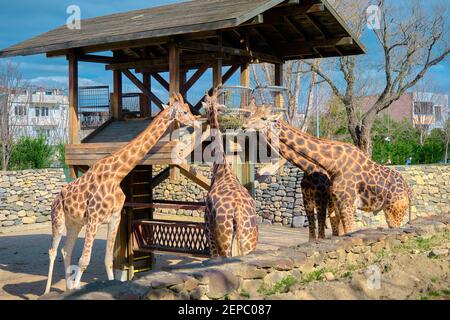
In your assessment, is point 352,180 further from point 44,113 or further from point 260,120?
point 44,113

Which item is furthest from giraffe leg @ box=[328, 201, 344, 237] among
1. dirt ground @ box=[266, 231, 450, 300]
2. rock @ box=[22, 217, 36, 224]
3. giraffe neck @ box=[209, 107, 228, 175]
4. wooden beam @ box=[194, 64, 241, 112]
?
rock @ box=[22, 217, 36, 224]

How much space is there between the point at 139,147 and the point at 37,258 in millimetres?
7173

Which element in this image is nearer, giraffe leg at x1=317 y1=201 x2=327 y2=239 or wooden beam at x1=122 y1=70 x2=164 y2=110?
giraffe leg at x1=317 y1=201 x2=327 y2=239

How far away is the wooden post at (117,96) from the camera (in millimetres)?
12875

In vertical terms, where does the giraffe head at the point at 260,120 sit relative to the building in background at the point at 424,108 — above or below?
below

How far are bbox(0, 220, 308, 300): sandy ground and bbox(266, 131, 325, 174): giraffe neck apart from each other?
4.31m

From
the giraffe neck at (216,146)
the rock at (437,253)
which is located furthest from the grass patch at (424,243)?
the giraffe neck at (216,146)

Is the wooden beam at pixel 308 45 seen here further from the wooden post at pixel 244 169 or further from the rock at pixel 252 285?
the rock at pixel 252 285

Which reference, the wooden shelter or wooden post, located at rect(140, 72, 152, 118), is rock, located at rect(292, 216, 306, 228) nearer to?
the wooden shelter

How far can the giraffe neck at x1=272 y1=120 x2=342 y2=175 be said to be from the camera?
31.3 feet

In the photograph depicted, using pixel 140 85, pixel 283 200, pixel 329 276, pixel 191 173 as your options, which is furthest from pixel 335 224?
pixel 283 200

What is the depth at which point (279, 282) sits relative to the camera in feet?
21.9

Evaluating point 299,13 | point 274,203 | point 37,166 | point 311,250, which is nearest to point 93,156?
point 299,13

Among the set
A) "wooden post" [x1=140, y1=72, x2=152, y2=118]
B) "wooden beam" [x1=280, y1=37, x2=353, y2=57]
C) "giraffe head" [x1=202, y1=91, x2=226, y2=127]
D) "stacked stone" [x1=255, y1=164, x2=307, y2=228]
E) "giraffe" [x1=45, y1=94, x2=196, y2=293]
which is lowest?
"stacked stone" [x1=255, y1=164, x2=307, y2=228]
